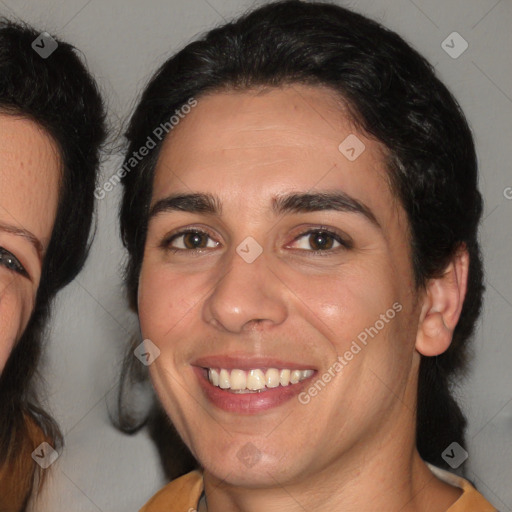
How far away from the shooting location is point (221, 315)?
1.62 meters

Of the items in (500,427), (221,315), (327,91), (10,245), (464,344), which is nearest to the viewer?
(221,315)

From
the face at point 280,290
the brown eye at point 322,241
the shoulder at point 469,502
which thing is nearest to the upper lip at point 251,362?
the face at point 280,290

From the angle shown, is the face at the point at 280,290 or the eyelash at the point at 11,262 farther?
the eyelash at the point at 11,262

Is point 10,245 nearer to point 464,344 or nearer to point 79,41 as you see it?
point 79,41

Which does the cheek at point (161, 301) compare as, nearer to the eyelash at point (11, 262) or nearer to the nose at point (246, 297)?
the nose at point (246, 297)

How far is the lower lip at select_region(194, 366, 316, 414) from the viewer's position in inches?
66.6

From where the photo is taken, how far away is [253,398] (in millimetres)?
1704

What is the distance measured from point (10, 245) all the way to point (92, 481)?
0.83 metres

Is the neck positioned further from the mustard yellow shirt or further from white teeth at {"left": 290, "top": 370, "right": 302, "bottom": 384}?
white teeth at {"left": 290, "top": 370, "right": 302, "bottom": 384}

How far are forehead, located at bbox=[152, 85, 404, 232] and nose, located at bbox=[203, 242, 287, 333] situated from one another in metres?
0.09

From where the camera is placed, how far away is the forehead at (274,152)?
5.46 ft

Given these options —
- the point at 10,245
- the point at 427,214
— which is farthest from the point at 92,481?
the point at 427,214

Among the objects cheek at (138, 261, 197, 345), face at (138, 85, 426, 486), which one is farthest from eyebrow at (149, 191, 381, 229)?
cheek at (138, 261, 197, 345)

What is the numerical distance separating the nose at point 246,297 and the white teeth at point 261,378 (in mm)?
88
